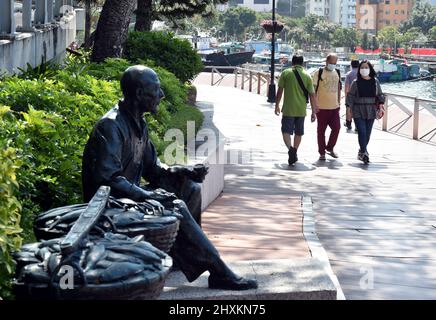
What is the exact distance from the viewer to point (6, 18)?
44.5 ft

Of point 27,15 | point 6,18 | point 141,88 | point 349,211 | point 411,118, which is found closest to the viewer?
point 141,88

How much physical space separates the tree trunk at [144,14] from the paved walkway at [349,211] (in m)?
5.48

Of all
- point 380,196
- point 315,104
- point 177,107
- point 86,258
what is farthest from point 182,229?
point 315,104

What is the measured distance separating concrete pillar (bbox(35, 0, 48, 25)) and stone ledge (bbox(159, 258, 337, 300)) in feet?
39.1

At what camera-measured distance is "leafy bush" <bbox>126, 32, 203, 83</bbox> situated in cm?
1911

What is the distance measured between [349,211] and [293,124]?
4.44 metres

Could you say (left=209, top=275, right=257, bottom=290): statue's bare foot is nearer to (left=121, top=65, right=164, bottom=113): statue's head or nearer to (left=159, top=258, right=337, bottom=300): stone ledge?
(left=159, top=258, right=337, bottom=300): stone ledge

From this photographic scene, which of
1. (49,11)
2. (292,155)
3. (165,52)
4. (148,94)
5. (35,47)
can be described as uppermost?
(49,11)

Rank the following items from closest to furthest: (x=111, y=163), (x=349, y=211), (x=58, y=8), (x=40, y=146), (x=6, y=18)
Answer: (x=111, y=163) → (x=40, y=146) → (x=349, y=211) → (x=6, y=18) → (x=58, y=8)

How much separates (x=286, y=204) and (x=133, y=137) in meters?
5.50

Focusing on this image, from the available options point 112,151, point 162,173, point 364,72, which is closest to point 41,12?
point 364,72

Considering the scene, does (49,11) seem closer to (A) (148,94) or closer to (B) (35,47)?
(B) (35,47)

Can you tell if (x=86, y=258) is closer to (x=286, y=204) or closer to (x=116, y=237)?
(x=116, y=237)
